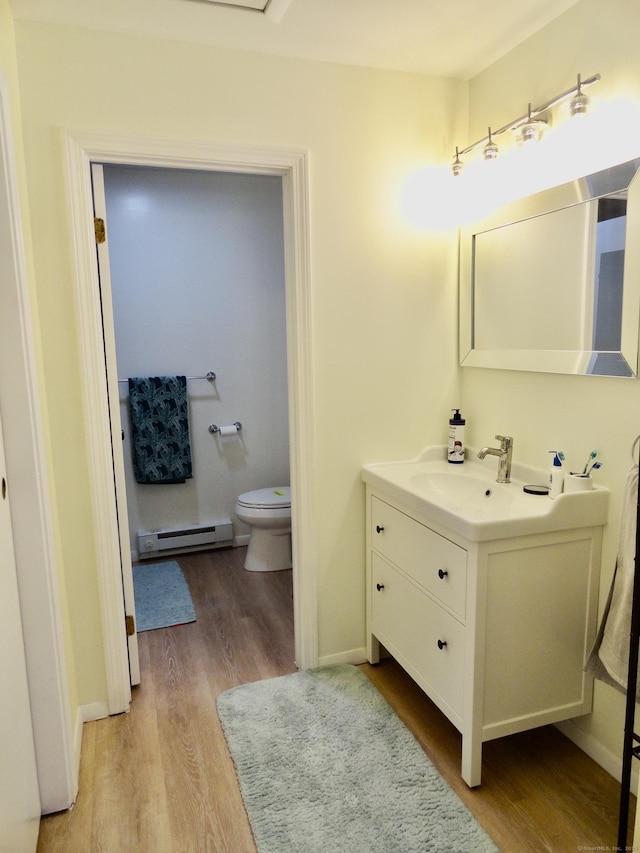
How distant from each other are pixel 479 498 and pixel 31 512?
148 centimetres

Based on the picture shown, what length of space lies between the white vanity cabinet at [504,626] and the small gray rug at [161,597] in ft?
4.64

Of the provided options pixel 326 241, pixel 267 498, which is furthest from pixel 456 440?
pixel 267 498

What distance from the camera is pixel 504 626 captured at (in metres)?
1.76

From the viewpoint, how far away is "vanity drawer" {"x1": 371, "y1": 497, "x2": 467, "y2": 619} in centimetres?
179

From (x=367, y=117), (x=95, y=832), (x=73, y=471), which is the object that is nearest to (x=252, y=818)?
(x=95, y=832)

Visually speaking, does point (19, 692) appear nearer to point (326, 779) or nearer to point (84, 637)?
point (84, 637)

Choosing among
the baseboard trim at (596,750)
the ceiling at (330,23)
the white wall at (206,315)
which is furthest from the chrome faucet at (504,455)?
the white wall at (206,315)

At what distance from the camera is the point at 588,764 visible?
1.89 meters

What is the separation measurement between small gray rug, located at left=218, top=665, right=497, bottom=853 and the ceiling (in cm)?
234

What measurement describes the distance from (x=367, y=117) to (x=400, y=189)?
0.94ft

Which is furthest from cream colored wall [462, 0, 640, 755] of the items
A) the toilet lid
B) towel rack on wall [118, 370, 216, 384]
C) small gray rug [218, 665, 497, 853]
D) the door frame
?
towel rack on wall [118, 370, 216, 384]

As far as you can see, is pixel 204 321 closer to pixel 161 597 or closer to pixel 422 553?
pixel 161 597

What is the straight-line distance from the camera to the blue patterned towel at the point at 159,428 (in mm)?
3498

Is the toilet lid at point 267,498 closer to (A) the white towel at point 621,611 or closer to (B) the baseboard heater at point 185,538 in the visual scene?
(B) the baseboard heater at point 185,538
